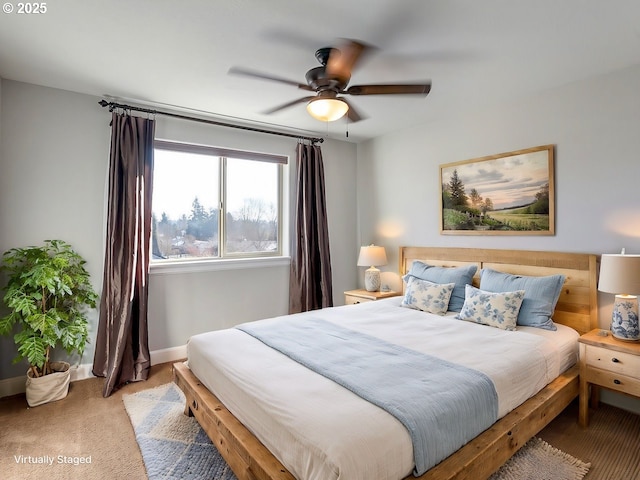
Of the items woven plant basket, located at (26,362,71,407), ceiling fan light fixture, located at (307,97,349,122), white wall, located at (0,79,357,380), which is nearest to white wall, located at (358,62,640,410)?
ceiling fan light fixture, located at (307,97,349,122)

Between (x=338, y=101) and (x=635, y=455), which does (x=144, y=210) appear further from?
(x=635, y=455)

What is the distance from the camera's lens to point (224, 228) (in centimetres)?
407

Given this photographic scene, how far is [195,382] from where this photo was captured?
7.78 ft

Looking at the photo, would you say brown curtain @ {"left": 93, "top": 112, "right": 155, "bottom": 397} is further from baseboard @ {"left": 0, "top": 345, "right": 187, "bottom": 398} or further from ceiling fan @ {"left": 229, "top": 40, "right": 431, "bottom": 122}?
ceiling fan @ {"left": 229, "top": 40, "right": 431, "bottom": 122}

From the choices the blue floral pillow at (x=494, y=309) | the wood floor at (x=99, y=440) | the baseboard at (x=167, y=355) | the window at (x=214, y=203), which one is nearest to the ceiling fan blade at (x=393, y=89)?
the blue floral pillow at (x=494, y=309)

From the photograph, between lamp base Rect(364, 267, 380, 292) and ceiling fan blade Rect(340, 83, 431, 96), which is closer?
ceiling fan blade Rect(340, 83, 431, 96)

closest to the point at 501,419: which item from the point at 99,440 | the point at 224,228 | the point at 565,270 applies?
the point at 565,270

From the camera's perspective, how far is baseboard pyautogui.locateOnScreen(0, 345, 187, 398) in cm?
290

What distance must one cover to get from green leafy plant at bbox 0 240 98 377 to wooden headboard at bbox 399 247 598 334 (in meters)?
3.55

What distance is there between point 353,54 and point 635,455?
2.99m

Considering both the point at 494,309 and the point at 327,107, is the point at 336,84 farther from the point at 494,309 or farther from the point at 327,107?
the point at 494,309

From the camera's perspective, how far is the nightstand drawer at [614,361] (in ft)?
7.40

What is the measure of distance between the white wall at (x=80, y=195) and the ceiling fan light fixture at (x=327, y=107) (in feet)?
6.27

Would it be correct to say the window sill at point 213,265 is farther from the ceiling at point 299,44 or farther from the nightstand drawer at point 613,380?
the nightstand drawer at point 613,380
